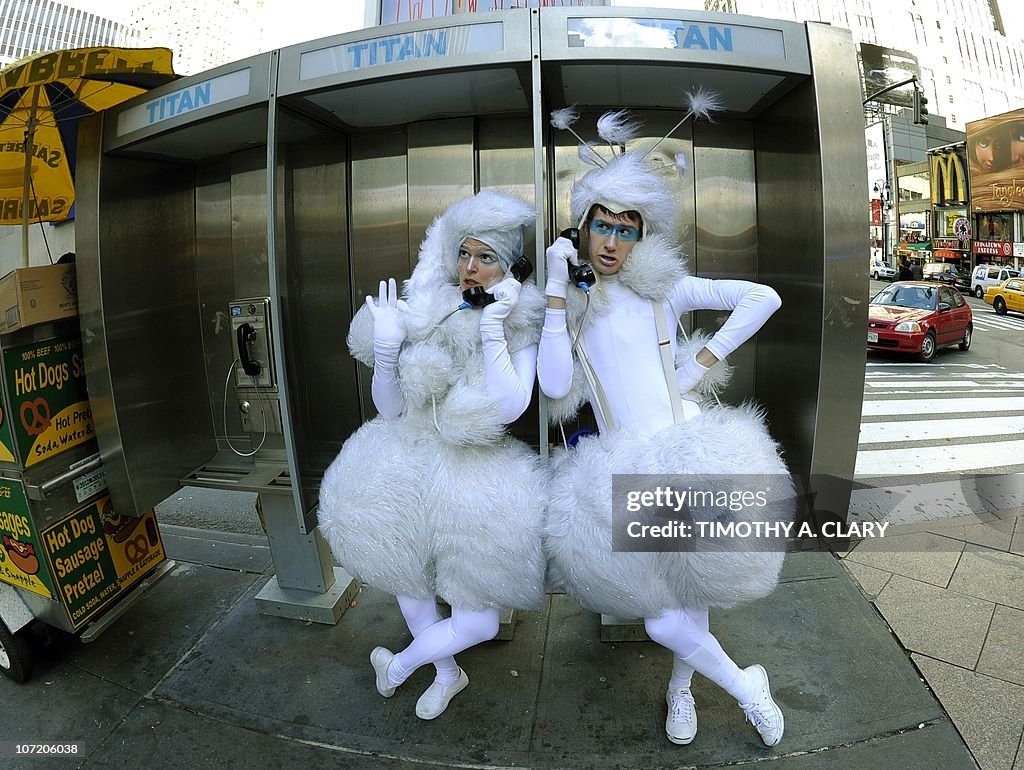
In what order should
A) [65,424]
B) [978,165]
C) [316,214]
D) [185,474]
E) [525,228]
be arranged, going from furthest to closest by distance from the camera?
[978,165] < [185,474] < [316,214] < [65,424] < [525,228]

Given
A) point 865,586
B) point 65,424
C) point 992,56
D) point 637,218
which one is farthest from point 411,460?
point 992,56

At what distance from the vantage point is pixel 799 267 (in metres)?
2.41

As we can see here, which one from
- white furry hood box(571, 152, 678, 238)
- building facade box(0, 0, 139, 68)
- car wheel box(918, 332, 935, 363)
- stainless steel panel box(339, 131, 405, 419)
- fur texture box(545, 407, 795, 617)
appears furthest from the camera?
car wheel box(918, 332, 935, 363)

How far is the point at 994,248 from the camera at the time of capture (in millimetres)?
28250

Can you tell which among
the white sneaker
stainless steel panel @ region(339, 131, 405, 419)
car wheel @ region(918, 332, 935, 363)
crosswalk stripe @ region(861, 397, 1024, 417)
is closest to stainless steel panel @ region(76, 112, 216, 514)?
stainless steel panel @ region(339, 131, 405, 419)

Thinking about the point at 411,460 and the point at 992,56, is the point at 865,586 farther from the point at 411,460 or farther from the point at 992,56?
the point at 992,56

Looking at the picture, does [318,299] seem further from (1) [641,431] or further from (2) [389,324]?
(1) [641,431]

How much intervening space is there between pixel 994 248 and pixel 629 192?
34472 millimetres

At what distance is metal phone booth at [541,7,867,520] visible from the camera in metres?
1.99

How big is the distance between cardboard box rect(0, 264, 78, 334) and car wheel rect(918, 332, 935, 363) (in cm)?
1078

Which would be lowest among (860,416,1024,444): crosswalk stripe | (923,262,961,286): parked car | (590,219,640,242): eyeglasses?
(860,416,1024,444): crosswalk stripe

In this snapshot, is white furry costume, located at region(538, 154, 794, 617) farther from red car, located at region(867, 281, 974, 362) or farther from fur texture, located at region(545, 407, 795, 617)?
red car, located at region(867, 281, 974, 362)

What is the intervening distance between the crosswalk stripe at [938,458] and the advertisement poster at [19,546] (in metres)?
5.17

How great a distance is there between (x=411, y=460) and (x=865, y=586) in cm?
248
